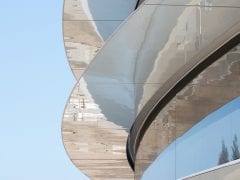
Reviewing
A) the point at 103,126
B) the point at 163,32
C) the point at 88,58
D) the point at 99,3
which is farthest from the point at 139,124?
the point at 163,32

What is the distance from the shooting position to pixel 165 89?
35.7ft

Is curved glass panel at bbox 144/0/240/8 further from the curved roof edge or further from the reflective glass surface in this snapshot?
the curved roof edge

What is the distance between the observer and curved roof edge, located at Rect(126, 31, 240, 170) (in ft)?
25.3

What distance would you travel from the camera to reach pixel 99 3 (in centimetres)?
1465

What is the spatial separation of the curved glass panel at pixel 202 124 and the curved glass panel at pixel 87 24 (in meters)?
3.75

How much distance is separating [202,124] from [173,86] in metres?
2.87

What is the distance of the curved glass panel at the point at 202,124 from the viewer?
6.52 metres

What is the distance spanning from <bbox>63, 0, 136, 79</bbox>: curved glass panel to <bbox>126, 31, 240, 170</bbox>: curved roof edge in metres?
2.20

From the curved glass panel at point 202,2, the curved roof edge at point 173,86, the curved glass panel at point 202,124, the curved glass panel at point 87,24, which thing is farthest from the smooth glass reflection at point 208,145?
the curved glass panel at point 87,24

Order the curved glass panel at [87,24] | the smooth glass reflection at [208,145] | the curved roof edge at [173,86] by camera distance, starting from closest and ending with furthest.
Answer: the smooth glass reflection at [208,145] → the curved roof edge at [173,86] → the curved glass panel at [87,24]

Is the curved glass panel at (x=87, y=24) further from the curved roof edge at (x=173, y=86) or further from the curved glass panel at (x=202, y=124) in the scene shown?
the curved glass panel at (x=202, y=124)

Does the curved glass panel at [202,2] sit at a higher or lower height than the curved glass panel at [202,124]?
higher

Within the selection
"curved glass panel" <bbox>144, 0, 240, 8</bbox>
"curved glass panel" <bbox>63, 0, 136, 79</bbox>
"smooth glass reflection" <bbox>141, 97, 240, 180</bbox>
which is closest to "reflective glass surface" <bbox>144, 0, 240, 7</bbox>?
"curved glass panel" <bbox>144, 0, 240, 8</bbox>

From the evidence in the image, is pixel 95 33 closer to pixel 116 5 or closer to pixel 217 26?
pixel 116 5
